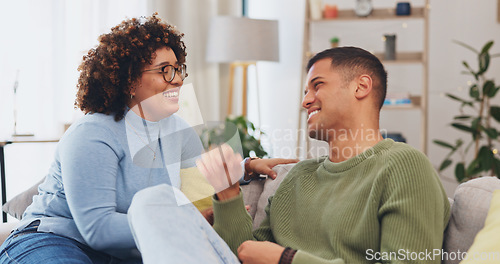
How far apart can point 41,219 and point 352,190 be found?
2.65 ft

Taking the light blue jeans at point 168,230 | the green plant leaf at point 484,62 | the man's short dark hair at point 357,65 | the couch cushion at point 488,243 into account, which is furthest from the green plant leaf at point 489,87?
the light blue jeans at point 168,230

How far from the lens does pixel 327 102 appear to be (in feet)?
4.42

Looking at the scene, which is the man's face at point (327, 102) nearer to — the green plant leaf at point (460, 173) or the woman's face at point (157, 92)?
the woman's face at point (157, 92)

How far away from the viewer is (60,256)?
1.29 metres

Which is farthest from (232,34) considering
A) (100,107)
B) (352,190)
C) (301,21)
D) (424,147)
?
(352,190)

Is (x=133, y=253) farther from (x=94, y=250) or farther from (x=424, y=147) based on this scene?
(x=424, y=147)

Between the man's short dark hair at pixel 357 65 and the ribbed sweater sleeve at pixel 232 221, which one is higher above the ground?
the man's short dark hair at pixel 357 65

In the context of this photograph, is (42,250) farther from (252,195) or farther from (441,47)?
(441,47)

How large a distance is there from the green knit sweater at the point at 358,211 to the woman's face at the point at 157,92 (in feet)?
1.02

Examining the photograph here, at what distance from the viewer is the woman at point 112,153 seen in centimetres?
132

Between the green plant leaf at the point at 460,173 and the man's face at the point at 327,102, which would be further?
the green plant leaf at the point at 460,173

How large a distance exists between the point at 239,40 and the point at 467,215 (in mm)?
2698

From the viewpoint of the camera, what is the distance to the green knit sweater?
108cm

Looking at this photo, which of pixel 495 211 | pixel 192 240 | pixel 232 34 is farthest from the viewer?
pixel 232 34
